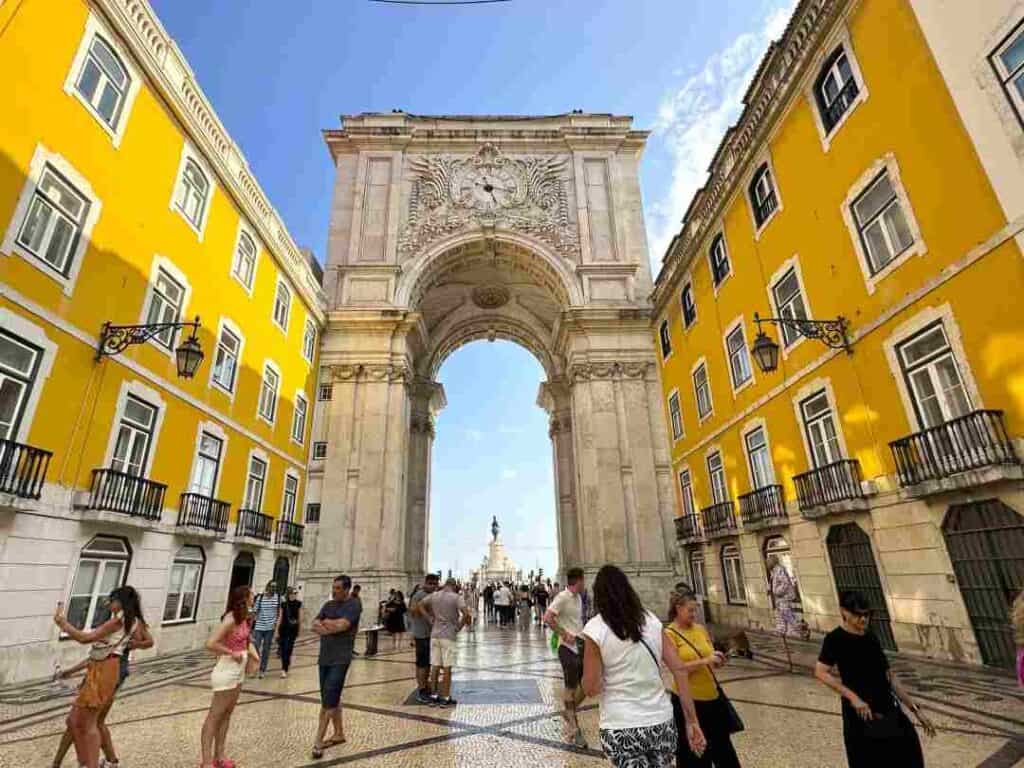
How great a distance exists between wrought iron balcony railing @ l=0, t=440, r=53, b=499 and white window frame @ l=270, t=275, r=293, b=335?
846 cm

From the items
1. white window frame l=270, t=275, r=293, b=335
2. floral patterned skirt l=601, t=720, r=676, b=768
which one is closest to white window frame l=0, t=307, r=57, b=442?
white window frame l=270, t=275, r=293, b=335

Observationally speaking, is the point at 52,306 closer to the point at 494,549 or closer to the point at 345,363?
the point at 345,363

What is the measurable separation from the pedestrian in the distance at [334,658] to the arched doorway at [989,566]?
8.20 m

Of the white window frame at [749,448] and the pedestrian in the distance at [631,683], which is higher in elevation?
the white window frame at [749,448]

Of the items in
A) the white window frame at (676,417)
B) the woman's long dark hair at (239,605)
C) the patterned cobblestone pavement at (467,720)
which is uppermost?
the white window frame at (676,417)

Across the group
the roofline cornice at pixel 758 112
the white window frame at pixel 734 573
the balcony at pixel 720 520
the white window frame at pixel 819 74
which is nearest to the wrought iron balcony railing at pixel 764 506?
the balcony at pixel 720 520

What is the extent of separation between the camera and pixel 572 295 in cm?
2173

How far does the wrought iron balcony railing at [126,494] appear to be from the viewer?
8.59 meters

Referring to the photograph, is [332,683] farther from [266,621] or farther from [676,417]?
[676,417]

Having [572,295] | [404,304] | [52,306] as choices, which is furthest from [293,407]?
[572,295]

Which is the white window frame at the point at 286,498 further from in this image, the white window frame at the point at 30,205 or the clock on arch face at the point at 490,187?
the clock on arch face at the point at 490,187

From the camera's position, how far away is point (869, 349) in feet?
29.5

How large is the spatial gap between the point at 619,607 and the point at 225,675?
336 cm

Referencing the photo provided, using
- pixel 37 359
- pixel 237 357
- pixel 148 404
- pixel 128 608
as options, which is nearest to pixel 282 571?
pixel 237 357
